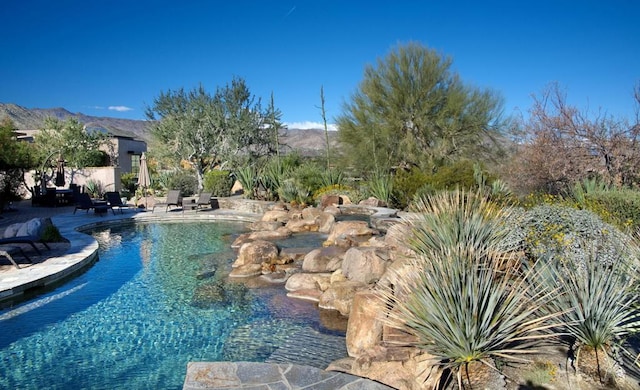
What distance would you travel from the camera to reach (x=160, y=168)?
24.4 metres

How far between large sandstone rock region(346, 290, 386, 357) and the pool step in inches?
7.5

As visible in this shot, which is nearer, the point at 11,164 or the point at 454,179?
the point at 454,179

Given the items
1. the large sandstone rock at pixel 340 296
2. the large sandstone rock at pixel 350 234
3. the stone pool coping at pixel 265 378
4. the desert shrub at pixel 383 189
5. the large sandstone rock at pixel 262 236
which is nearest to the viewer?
the stone pool coping at pixel 265 378

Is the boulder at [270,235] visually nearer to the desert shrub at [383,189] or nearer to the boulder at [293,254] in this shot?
the boulder at [293,254]

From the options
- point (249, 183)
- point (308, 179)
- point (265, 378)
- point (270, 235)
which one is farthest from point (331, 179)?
point (265, 378)

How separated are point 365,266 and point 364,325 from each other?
6.38 feet

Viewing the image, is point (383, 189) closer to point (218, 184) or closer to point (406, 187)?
point (406, 187)

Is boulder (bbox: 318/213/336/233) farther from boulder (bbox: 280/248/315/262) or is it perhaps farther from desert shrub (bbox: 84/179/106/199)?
desert shrub (bbox: 84/179/106/199)

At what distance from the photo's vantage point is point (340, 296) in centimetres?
589

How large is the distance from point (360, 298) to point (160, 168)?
22031 mm

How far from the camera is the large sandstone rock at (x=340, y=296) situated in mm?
5754

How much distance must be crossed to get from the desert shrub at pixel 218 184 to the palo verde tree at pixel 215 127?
186cm

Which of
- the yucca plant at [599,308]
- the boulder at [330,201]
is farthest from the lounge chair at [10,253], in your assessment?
the yucca plant at [599,308]

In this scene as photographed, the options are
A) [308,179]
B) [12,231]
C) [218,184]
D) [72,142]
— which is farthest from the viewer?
[72,142]
